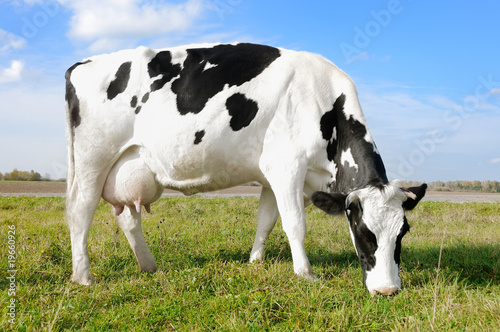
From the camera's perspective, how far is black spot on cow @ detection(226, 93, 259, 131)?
5652 mm

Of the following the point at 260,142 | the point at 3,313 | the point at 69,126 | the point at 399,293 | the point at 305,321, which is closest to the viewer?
the point at 305,321

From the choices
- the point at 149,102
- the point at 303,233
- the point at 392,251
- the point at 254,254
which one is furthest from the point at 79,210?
the point at 392,251

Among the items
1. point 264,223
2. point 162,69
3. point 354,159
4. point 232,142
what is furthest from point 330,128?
point 162,69

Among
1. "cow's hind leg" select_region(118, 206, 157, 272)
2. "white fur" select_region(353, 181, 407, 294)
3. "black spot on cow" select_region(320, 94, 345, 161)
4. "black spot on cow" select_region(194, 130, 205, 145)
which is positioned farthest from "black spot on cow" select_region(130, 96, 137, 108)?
"white fur" select_region(353, 181, 407, 294)

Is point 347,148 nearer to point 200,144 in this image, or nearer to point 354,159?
point 354,159

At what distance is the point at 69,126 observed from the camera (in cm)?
646

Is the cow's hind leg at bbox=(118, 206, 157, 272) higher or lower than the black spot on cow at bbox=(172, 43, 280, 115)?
lower

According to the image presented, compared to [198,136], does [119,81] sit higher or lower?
higher

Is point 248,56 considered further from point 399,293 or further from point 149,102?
point 399,293

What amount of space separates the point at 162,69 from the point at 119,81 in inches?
24.2

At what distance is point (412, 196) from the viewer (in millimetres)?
4887

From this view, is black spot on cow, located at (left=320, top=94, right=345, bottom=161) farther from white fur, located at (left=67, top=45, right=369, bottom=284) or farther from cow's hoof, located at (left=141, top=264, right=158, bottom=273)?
cow's hoof, located at (left=141, top=264, right=158, bottom=273)

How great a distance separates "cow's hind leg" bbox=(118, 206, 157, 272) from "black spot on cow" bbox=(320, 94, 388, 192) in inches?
111

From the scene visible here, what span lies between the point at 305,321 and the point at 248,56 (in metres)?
3.51
